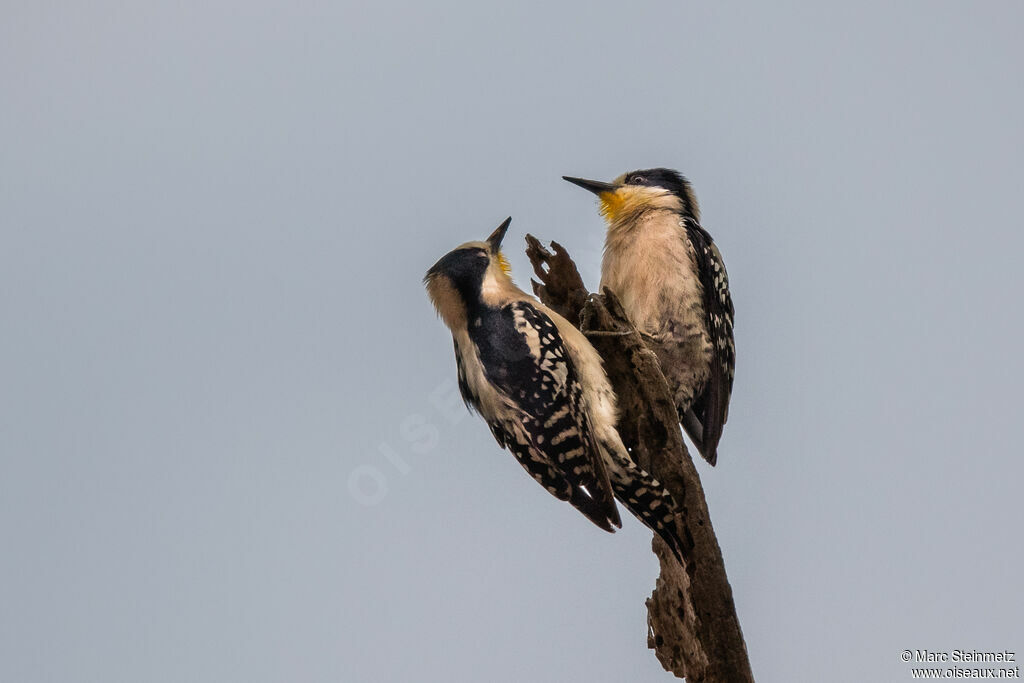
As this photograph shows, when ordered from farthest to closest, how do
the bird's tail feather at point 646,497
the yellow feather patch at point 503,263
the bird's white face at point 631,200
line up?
the bird's white face at point 631,200
the yellow feather patch at point 503,263
the bird's tail feather at point 646,497

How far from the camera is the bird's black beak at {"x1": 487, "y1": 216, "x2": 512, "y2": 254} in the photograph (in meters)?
5.57

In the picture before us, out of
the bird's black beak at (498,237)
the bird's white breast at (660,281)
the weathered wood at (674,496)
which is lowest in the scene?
the weathered wood at (674,496)

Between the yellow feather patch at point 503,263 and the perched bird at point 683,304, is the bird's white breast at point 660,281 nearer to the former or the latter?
the perched bird at point 683,304

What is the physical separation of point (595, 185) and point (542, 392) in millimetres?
1661

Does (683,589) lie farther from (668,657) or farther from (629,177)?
(629,177)

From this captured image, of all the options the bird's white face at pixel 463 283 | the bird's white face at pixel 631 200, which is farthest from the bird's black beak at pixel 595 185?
the bird's white face at pixel 463 283

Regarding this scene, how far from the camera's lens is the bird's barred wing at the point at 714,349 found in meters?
5.71

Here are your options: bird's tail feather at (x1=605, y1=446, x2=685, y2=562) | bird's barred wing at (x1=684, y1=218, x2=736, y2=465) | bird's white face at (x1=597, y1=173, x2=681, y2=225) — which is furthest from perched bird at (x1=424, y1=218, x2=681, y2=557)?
bird's white face at (x1=597, y1=173, x2=681, y2=225)

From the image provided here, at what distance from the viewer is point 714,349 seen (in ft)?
18.7

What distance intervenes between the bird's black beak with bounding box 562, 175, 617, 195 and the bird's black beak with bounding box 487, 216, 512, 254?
2.24 feet

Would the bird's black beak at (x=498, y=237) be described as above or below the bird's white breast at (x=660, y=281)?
above

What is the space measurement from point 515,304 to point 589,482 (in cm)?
96

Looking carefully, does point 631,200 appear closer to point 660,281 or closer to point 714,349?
Answer: point 660,281

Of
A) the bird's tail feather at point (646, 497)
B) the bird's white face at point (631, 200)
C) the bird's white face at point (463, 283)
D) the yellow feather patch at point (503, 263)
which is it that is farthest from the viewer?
the bird's white face at point (631, 200)
